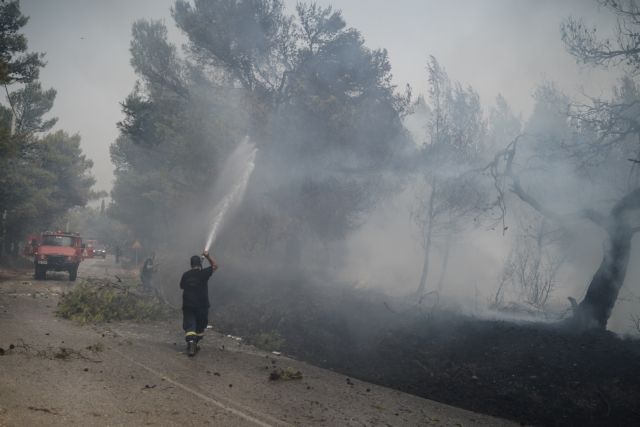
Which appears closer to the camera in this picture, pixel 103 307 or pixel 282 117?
pixel 103 307

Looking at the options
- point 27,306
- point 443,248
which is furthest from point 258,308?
point 443,248

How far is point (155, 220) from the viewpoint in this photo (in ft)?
133

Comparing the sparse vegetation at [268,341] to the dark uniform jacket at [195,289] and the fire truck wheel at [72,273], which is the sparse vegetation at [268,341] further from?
the fire truck wheel at [72,273]

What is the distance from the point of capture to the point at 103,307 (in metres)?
12.7

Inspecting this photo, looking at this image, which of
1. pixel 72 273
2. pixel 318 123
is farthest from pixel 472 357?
pixel 72 273

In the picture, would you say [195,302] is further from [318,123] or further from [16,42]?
[16,42]

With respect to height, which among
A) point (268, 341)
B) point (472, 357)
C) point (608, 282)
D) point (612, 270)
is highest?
point (612, 270)

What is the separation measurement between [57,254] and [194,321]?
16.2 metres

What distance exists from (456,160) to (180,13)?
51.5 ft

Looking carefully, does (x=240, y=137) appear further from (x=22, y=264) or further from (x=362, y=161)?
(x=22, y=264)

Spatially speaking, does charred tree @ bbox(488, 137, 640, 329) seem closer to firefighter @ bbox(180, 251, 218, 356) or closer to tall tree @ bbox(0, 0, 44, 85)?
firefighter @ bbox(180, 251, 218, 356)

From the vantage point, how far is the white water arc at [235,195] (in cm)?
1925

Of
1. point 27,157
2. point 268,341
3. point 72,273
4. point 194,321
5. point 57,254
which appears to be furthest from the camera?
point 27,157

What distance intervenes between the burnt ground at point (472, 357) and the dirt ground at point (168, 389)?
0.86 m
